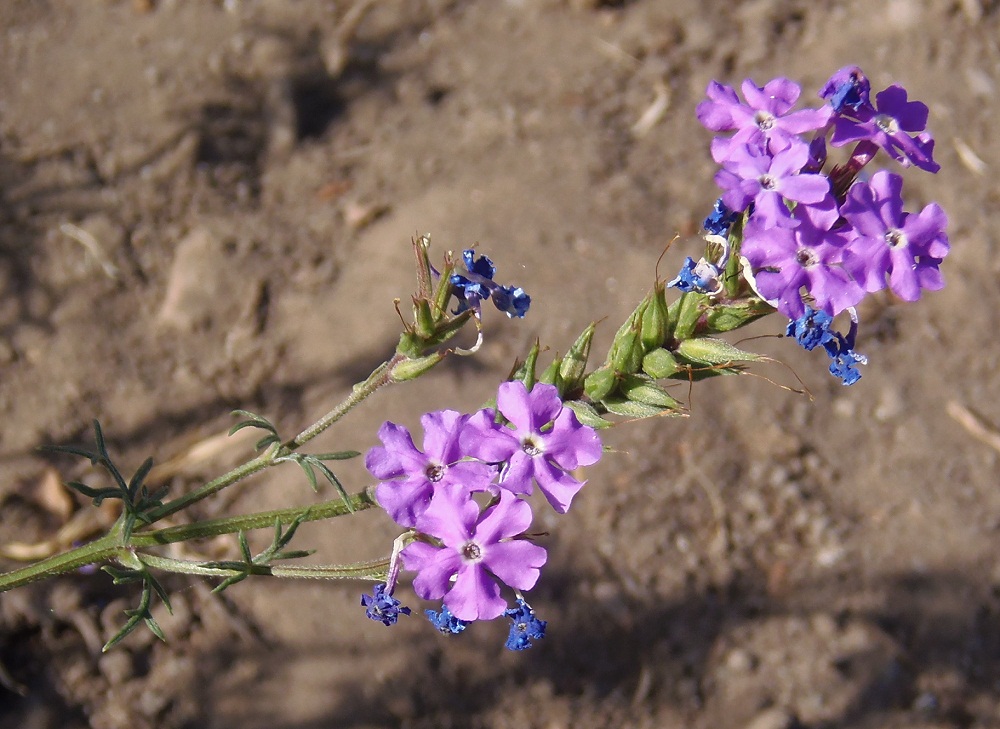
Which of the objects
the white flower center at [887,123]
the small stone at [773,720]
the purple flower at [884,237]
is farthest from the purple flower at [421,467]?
the small stone at [773,720]

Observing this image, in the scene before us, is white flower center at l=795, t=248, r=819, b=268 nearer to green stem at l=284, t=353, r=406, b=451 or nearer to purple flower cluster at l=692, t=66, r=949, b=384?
purple flower cluster at l=692, t=66, r=949, b=384

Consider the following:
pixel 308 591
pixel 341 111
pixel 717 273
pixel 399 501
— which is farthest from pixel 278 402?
pixel 717 273

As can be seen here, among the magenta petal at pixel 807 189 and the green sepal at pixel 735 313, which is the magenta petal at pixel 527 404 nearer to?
the green sepal at pixel 735 313

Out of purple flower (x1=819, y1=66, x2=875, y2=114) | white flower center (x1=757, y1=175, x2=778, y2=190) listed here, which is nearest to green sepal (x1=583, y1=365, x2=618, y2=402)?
white flower center (x1=757, y1=175, x2=778, y2=190)

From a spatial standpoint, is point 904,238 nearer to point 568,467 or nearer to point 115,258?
point 568,467

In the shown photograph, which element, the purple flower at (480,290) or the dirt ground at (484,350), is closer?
the purple flower at (480,290)

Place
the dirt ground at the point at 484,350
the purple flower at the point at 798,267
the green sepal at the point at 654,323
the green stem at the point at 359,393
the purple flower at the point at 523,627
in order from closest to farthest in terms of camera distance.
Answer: the purple flower at the point at 798,267 < the purple flower at the point at 523,627 < the green sepal at the point at 654,323 < the green stem at the point at 359,393 < the dirt ground at the point at 484,350
